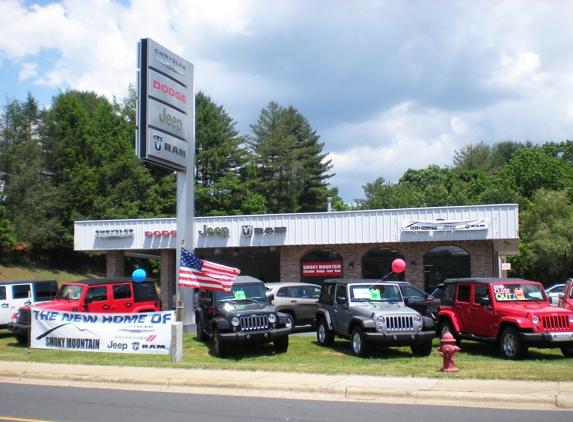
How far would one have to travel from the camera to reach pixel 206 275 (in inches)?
630

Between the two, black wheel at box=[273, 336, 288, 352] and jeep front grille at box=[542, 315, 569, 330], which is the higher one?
jeep front grille at box=[542, 315, 569, 330]

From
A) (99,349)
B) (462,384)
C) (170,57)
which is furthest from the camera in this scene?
(170,57)

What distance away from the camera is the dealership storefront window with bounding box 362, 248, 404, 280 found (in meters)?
27.3

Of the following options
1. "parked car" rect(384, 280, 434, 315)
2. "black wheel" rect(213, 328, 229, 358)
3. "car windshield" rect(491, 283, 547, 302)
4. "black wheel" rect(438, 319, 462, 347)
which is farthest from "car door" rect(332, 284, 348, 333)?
"parked car" rect(384, 280, 434, 315)

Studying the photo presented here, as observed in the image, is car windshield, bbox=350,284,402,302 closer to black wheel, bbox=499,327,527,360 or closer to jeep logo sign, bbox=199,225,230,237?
black wheel, bbox=499,327,527,360

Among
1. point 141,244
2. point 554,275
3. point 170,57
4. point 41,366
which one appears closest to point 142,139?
point 170,57

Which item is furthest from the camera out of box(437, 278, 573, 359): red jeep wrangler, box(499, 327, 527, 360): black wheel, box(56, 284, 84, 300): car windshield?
box(56, 284, 84, 300): car windshield

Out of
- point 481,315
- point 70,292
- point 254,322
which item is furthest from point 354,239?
point 254,322

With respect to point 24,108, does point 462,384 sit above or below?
below

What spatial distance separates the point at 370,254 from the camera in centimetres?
2773

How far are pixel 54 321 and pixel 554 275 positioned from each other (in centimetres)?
3902

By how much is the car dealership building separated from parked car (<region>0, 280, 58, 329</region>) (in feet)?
29.6

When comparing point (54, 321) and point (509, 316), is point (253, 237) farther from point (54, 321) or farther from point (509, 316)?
point (509, 316)

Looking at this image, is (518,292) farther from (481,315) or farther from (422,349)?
(422,349)
